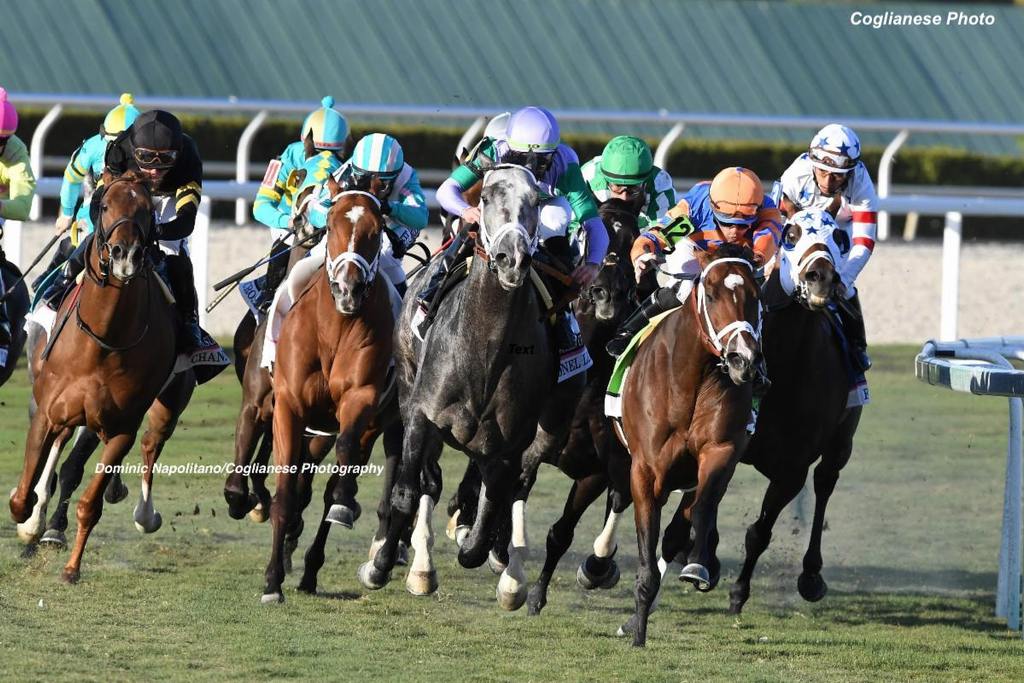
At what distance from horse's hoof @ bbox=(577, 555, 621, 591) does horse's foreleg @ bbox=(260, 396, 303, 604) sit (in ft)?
4.19

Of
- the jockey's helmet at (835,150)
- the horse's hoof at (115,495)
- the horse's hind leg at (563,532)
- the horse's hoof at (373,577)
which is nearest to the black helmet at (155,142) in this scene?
the horse's hoof at (115,495)

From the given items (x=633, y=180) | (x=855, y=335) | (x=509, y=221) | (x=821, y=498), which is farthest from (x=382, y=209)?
(x=821, y=498)

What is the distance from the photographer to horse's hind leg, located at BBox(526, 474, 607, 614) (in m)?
7.77

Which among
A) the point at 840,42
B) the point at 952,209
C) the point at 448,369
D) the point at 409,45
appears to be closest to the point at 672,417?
the point at 448,369

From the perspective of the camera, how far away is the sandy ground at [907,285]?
15406 mm

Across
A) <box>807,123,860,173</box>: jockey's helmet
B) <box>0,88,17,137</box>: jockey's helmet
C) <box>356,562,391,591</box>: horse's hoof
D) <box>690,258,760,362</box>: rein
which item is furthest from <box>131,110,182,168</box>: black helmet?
<box>807,123,860,173</box>: jockey's helmet

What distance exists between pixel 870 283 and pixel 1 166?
32.1 feet

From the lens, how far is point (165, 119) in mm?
7992

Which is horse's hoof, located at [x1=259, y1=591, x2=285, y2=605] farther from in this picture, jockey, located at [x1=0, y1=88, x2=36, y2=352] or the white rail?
the white rail

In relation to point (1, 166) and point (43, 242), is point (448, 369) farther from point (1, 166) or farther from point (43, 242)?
point (43, 242)

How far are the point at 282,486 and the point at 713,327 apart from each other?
190 centimetres

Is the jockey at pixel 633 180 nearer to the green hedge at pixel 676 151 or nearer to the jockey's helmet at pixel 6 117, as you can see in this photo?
the jockey's helmet at pixel 6 117

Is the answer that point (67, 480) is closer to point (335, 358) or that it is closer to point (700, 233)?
point (335, 358)

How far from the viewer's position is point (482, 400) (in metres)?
7.11
